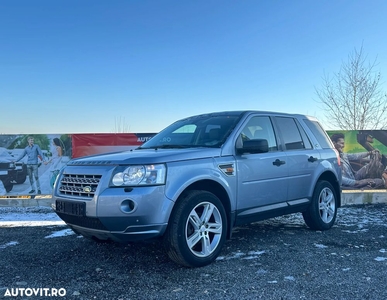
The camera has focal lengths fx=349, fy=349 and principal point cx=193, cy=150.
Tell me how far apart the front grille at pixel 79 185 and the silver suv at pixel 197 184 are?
1 cm

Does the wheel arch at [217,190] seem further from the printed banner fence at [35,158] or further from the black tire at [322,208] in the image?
the printed banner fence at [35,158]

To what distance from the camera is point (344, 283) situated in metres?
3.45

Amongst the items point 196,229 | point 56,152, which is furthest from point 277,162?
point 56,152

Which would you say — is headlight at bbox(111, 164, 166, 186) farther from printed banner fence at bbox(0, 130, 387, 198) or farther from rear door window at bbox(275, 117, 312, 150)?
printed banner fence at bbox(0, 130, 387, 198)

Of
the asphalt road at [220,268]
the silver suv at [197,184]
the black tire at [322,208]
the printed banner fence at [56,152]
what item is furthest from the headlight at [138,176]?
the printed banner fence at [56,152]

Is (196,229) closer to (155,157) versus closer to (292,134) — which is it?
(155,157)

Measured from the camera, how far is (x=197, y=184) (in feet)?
13.4

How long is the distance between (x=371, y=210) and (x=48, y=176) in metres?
8.19

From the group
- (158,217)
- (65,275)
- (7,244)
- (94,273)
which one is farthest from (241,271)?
(7,244)

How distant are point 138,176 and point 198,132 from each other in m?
1.64

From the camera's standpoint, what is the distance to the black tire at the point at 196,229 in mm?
3703

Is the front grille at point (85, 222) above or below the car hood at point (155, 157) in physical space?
below

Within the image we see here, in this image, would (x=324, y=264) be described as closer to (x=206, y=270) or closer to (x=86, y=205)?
(x=206, y=270)

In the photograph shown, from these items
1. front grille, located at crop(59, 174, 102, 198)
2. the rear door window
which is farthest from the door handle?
front grille, located at crop(59, 174, 102, 198)
